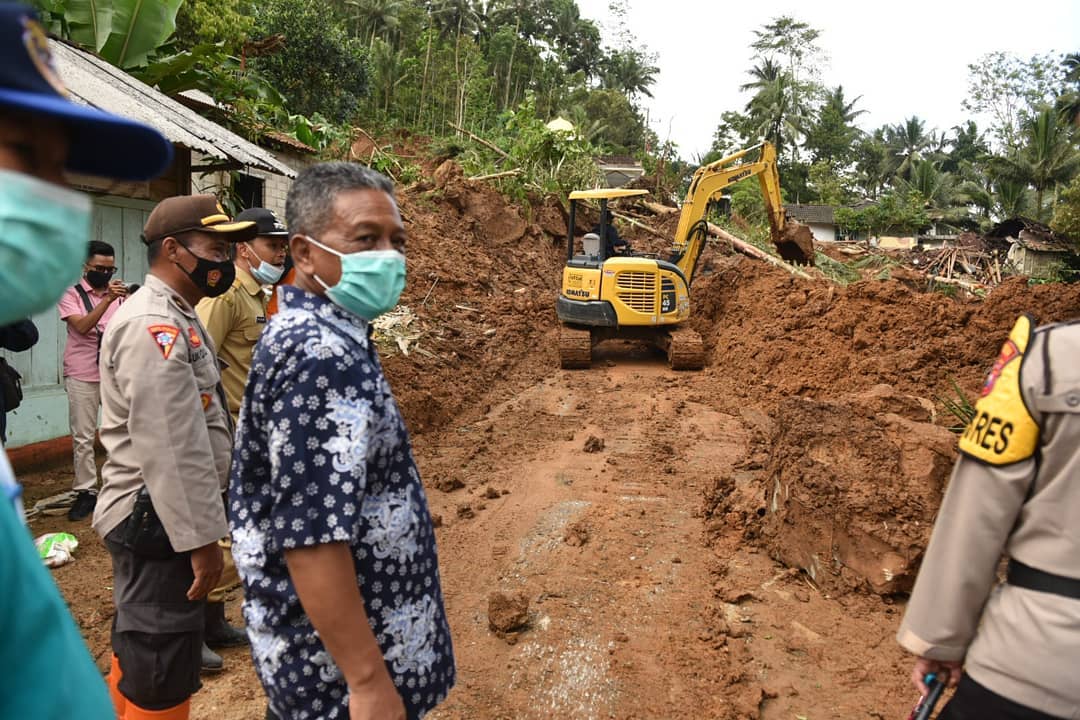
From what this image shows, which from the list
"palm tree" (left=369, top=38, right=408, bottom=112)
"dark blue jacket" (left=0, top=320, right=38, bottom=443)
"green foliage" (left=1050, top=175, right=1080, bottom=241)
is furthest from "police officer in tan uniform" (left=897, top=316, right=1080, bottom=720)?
"palm tree" (left=369, top=38, right=408, bottom=112)

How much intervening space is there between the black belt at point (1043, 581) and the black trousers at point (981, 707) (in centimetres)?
26

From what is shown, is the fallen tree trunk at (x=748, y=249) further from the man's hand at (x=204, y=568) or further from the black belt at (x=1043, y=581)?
the man's hand at (x=204, y=568)

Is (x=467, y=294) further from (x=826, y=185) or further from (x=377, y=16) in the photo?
(x=826, y=185)

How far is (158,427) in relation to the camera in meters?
2.30

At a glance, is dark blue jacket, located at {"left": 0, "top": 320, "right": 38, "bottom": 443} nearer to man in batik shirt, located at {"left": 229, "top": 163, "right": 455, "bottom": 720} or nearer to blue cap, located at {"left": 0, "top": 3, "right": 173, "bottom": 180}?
man in batik shirt, located at {"left": 229, "top": 163, "right": 455, "bottom": 720}

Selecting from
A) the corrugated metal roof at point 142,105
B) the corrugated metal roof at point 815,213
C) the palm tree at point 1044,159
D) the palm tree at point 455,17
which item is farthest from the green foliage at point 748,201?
the corrugated metal roof at point 142,105

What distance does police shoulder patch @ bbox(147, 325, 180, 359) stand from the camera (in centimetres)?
235

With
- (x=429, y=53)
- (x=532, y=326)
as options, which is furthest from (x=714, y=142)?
(x=532, y=326)

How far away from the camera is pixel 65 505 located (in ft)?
18.0

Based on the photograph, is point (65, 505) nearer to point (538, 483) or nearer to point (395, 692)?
point (538, 483)

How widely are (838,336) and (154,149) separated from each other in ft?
32.3

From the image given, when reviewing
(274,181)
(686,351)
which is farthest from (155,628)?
(274,181)

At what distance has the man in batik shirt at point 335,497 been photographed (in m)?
1.46

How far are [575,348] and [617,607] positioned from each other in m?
6.89
